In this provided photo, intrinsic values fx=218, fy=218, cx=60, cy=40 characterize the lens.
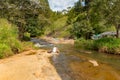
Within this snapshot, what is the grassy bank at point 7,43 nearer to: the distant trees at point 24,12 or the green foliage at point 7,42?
the green foliage at point 7,42

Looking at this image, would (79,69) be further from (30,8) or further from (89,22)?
(89,22)

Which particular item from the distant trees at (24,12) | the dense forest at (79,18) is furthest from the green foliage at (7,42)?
the distant trees at (24,12)

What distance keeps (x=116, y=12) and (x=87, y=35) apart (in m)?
18.3

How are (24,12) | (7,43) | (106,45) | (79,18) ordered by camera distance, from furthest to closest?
1. (79,18)
2. (24,12)
3. (106,45)
4. (7,43)

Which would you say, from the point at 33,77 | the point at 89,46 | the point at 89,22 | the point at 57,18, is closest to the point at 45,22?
the point at 89,22

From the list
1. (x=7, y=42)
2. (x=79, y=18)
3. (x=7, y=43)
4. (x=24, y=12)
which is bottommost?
(x=7, y=43)

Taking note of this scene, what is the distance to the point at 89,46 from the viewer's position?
33.1 meters

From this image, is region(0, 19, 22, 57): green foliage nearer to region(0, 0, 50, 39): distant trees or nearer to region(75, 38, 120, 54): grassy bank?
region(0, 0, 50, 39): distant trees

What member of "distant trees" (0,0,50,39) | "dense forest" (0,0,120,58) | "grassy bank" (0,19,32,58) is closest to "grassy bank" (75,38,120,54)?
"dense forest" (0,0,120,58)

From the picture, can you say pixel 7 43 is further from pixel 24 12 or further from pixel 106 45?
pixel 24 12

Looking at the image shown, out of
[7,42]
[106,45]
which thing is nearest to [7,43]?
[7,42]

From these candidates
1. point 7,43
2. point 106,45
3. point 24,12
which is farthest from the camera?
point 24,12

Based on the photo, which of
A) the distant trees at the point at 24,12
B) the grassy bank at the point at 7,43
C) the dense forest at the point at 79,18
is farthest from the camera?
the distant trees at the point at 24,12

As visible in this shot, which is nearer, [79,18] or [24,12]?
[24,12]
